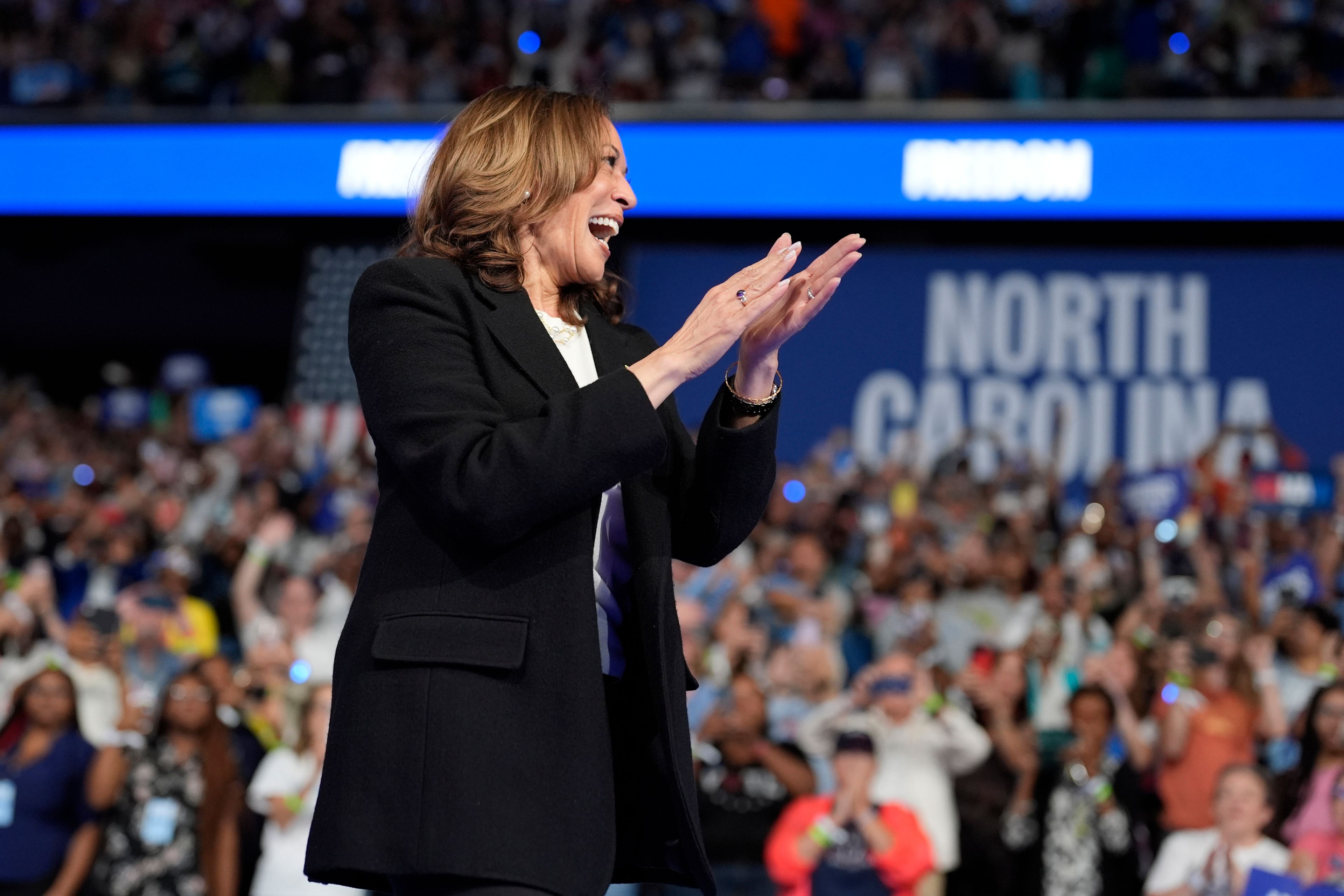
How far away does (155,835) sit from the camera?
4.81 m

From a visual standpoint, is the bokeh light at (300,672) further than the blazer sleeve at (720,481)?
Yes

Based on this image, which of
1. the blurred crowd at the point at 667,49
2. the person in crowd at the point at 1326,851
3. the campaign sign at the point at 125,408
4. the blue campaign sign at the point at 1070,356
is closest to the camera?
the person in crowd at the point at 1326,851

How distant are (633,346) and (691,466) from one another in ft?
0.53

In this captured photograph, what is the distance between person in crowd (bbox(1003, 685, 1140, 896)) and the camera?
4535mm

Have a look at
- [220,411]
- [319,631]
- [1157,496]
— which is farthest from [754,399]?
[220,411]

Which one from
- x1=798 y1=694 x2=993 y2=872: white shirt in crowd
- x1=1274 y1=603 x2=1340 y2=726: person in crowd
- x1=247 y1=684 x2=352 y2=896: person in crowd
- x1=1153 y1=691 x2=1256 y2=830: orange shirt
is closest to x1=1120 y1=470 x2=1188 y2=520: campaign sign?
x1=1274 y1=603 x2=1340 y2=726: person in crowd

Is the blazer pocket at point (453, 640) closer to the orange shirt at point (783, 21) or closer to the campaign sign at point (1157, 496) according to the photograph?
the campaign sign at point (1157, 496)

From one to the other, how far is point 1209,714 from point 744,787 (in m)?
1.51

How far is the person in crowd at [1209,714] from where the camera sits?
4746 mm

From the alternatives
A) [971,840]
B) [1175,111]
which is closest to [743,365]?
[971,840]

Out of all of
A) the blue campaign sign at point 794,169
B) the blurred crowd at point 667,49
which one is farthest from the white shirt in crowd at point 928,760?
the blurred crowd at point 667,49

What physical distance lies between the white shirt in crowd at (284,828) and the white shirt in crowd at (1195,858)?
2.40 meters

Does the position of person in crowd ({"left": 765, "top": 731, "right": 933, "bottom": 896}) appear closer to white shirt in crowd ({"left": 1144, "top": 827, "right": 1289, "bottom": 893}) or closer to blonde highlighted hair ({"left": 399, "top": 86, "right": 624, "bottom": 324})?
white shirt in crowd ({"left": 1144, "top": 827, "right": 1289, "bottom": 893})

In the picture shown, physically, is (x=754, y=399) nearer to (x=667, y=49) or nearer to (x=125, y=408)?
(x=667, y=49)
